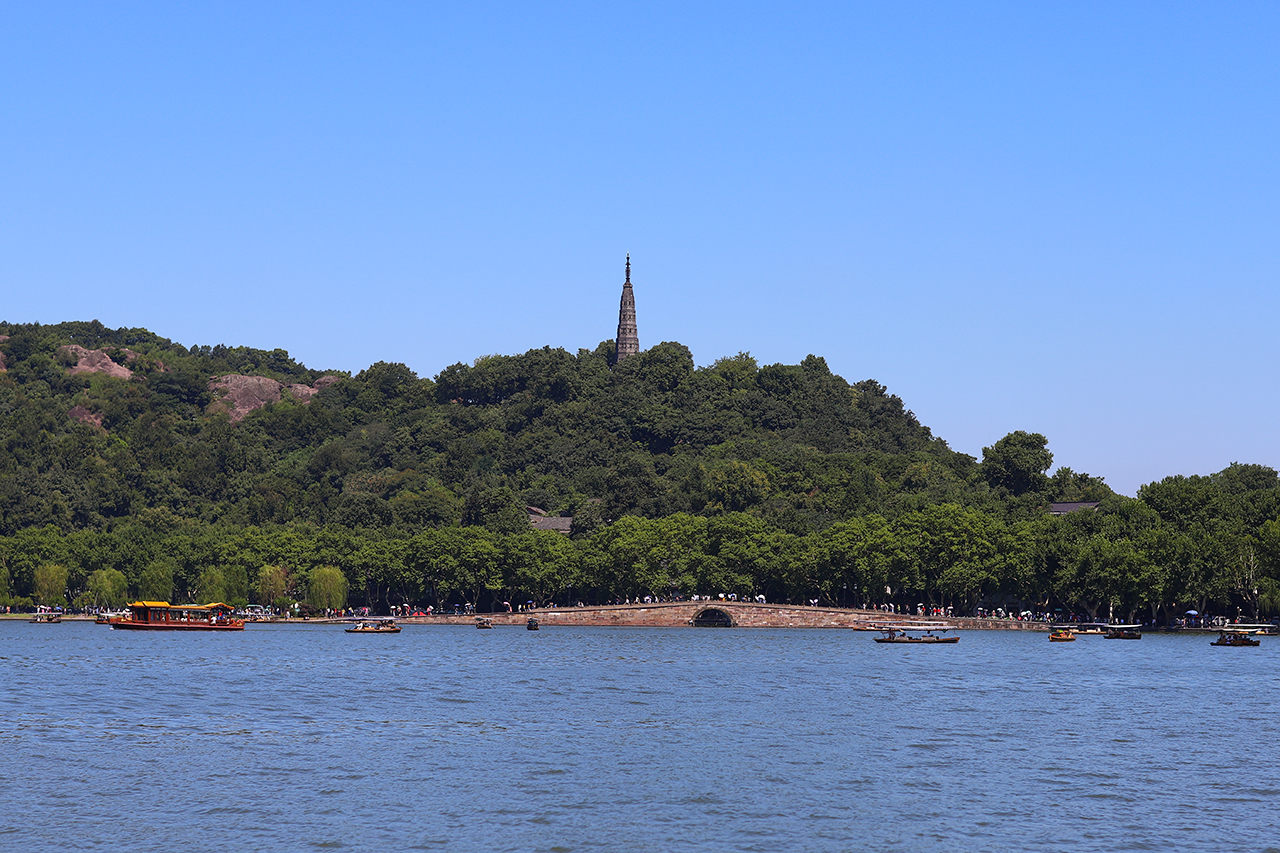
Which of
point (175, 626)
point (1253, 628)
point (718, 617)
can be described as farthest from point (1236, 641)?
point (175, 626)

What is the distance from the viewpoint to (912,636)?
10675 centimetres

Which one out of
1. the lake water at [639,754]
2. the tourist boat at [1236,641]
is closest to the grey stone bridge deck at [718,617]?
the tourist boat at [1236,641]

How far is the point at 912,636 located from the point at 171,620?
6262 cm

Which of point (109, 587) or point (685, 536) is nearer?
point (685, 536)

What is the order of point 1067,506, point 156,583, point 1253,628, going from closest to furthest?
1. point 1253,628
2. point 156,583
3. point 1067,506

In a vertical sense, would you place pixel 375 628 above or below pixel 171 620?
below

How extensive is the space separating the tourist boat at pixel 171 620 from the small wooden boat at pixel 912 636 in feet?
178

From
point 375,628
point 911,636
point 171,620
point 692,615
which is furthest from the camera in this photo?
point 692,615

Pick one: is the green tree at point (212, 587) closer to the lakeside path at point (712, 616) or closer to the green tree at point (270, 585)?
the green tree at point (270, 585)

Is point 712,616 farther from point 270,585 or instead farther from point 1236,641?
point 1236,641

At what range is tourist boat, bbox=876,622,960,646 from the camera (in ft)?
338

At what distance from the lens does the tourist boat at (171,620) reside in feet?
404

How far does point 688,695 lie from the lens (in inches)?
2502

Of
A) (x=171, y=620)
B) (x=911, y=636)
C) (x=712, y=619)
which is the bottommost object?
(x=171, y=620)
